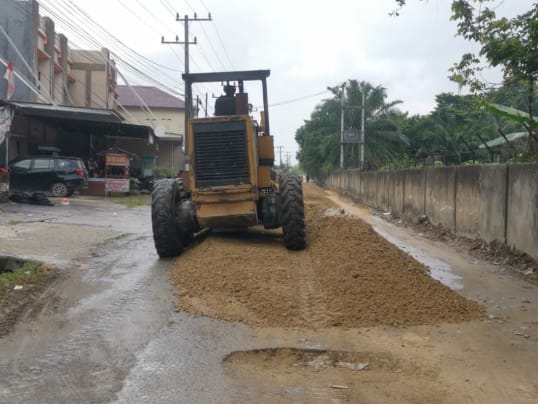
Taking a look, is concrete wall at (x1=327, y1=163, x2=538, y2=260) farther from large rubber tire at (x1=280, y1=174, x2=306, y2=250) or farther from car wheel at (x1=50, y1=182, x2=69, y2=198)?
car wheel at (x1=50, y1=182, x2=69, y2=198)

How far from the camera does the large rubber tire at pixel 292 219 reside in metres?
8.91

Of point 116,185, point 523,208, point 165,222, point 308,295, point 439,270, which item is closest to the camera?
point 308,295

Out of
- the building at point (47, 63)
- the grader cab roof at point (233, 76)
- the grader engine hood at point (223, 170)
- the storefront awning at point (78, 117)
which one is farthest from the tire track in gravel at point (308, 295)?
the building at point (47, 63)

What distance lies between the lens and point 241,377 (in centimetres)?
412

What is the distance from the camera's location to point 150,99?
2117 inches

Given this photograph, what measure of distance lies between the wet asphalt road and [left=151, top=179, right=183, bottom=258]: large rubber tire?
1.91 feet

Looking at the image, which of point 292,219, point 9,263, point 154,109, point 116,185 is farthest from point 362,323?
point 154,109

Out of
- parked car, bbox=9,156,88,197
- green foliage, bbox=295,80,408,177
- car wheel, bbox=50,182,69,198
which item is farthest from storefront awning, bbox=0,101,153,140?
green foliage, bbox=295,80,408,177

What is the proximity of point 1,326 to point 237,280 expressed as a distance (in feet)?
8.33

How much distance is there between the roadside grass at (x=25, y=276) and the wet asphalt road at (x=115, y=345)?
0.26 metres

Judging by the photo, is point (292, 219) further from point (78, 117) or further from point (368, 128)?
point (368, 128)

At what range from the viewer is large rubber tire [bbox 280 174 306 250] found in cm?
891

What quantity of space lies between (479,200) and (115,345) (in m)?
8.61

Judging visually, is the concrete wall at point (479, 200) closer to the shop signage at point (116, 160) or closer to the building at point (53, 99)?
the shop signage at point (116, 160)
